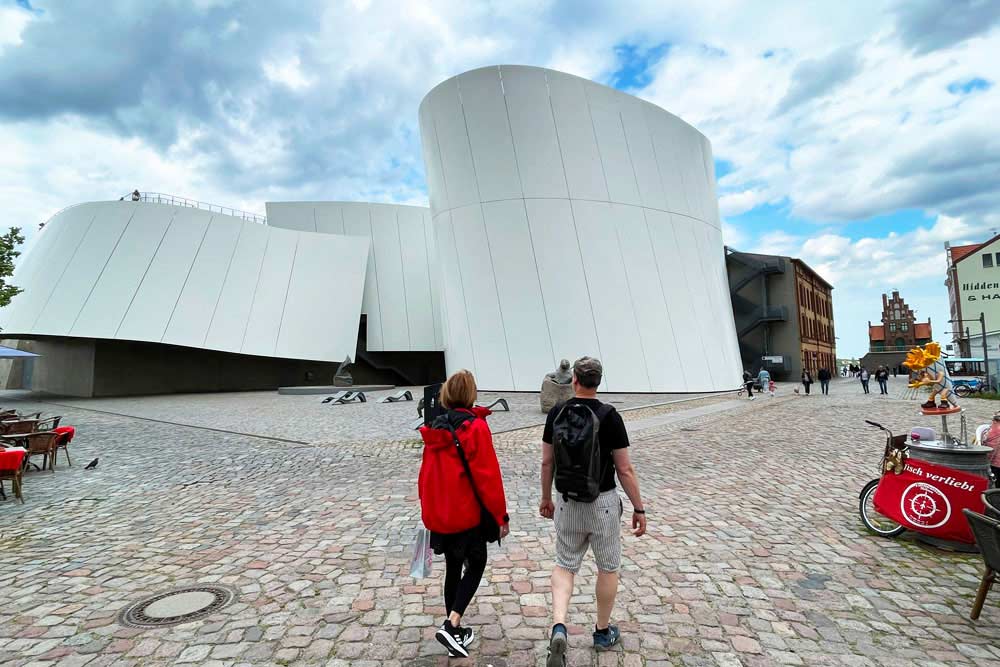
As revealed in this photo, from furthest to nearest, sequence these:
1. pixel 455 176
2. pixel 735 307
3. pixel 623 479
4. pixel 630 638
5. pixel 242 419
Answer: pixel 735 307 → pixel 455 176 → pixel 242 419 → pixel 630 638 → pixel 623 479

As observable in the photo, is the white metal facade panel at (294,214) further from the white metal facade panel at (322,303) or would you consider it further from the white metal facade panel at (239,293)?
the white metal facade panel at (239,293)

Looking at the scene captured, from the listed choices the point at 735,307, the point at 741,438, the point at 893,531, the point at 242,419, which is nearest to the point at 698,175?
the point at 735,307

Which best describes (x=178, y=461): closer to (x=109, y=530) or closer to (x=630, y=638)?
(x=109, y=530)

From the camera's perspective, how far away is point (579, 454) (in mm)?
2678

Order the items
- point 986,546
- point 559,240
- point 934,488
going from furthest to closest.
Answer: point 559,240
point 934,488
point 986,546

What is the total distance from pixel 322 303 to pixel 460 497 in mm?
27723

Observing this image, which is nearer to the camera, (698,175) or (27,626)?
(27,626)

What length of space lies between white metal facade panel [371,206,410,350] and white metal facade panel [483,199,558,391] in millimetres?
11473

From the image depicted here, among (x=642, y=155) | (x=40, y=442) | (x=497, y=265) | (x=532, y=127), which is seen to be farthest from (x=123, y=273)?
(x=642, y=155)

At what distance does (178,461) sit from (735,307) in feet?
126

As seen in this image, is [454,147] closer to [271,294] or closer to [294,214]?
[271,294]

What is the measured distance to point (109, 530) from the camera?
201 inches

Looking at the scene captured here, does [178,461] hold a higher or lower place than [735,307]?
lower

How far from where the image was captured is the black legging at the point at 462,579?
9.52 feet
